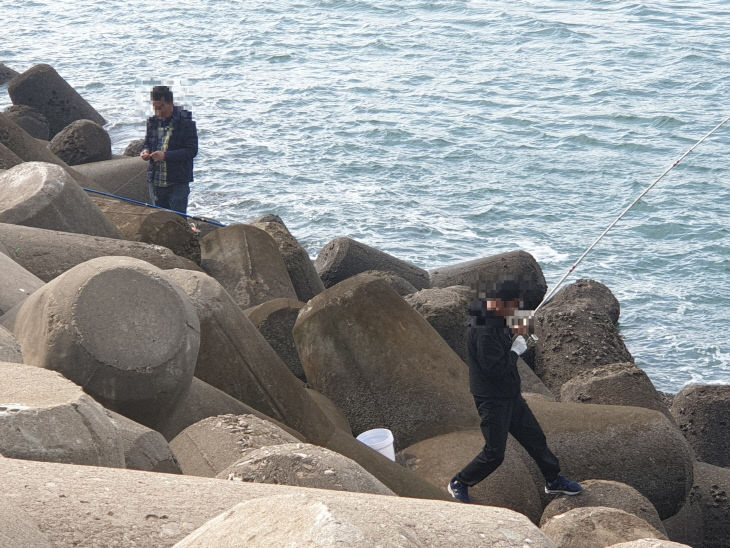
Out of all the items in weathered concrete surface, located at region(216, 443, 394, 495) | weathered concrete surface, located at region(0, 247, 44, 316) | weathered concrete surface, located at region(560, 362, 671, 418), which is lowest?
weathered concrete surface, located at region(560, 362, 671, 418)

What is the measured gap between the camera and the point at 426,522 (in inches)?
91.7

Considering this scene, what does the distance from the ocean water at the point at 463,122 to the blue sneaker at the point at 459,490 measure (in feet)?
18.8

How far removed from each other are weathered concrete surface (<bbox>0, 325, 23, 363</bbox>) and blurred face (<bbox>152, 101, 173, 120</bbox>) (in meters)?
4.64

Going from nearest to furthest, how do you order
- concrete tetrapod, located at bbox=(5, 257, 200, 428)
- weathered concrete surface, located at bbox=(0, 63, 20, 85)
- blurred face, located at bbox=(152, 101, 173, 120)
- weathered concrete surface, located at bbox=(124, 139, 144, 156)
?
concrete tetrapod, located at bbox=(5, 257, 200, 428) < blurred face, located at bbox=(152, 101, 173, 120) < weathered concrete surface, located at bbox=(124, 139, 144, 156) < weathered concrete surface, located at bbox=(0, 63, 20, 85)

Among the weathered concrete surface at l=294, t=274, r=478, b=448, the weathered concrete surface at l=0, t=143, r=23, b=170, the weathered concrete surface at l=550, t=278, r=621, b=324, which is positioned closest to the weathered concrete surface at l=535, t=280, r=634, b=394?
the weathered concrete surface at l=550, t=278, r=621, b=324

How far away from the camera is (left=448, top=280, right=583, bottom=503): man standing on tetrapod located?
464cm

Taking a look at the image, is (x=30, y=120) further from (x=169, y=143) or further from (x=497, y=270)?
(x=497, y=270)

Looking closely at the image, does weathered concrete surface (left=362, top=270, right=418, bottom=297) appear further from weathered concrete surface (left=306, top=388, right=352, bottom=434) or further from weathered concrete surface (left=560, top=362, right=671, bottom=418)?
weathered concrete surface (left=306, top=388, right=352, bottom=434)

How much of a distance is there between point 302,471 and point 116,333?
1.27 metres

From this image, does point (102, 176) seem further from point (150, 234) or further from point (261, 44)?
point (261, 44)

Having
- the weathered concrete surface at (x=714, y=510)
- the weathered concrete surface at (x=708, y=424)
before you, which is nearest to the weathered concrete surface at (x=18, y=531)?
the weathered concrete surface at (x=714, y=510)

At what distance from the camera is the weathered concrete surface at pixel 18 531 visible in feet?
6.77

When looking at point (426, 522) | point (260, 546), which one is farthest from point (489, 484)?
point (260, 546)

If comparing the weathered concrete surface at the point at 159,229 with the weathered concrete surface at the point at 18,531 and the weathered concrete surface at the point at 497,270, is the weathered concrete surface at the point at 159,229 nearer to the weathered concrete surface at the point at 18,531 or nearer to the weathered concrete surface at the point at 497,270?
the weathered concrete surface at the point at 497,270
